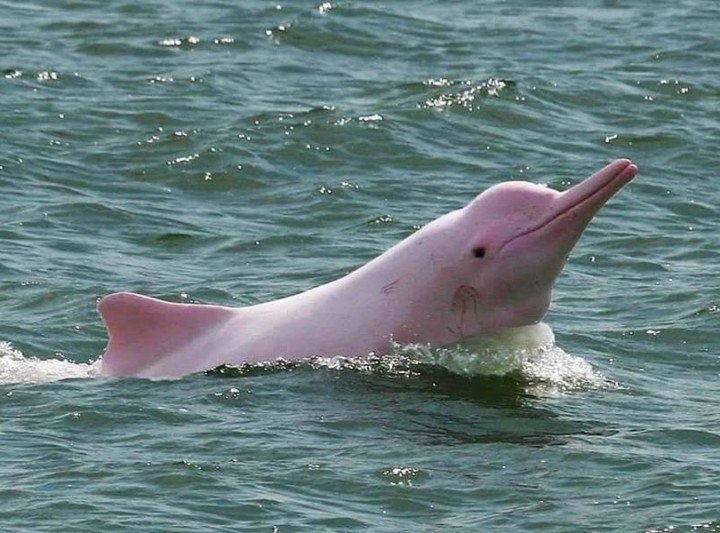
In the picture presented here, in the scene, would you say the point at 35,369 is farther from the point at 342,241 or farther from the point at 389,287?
the point at 342,241

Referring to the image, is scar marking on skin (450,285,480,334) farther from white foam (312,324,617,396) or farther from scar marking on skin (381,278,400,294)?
scar marking on skin (381,278,400,294)

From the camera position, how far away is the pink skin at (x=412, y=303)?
14672mm

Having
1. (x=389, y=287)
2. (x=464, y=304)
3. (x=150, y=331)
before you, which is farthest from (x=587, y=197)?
(x=150, y=331)

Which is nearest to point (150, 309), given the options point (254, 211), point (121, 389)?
point (121, 389)

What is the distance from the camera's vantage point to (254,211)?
73.5ft

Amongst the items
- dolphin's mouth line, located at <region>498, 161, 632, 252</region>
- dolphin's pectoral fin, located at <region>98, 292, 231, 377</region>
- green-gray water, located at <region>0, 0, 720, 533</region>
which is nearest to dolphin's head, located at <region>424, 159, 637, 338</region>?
dolphin's mouth line, located at <region>498, 161, 632, 252</region>

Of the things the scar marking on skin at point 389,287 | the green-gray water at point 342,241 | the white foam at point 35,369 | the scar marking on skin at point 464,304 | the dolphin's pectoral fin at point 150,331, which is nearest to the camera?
the green-gray water at point 342,241

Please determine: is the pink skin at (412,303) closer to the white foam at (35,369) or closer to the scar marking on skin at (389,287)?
the scar marking on skin at (389,287)

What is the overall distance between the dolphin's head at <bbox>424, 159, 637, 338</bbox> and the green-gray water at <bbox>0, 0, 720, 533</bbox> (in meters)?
0.58

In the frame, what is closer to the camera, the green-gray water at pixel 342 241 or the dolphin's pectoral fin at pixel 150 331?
the green-gray water at pixel 342 241

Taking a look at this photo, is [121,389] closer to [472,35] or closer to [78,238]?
[78,238]

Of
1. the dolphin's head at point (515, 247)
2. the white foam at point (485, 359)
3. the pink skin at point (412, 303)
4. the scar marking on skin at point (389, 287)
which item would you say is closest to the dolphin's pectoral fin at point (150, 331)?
the pink skin at point (412, 303)

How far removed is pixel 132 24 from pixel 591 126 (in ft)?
28.0

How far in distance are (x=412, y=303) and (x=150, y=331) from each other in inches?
78.9
